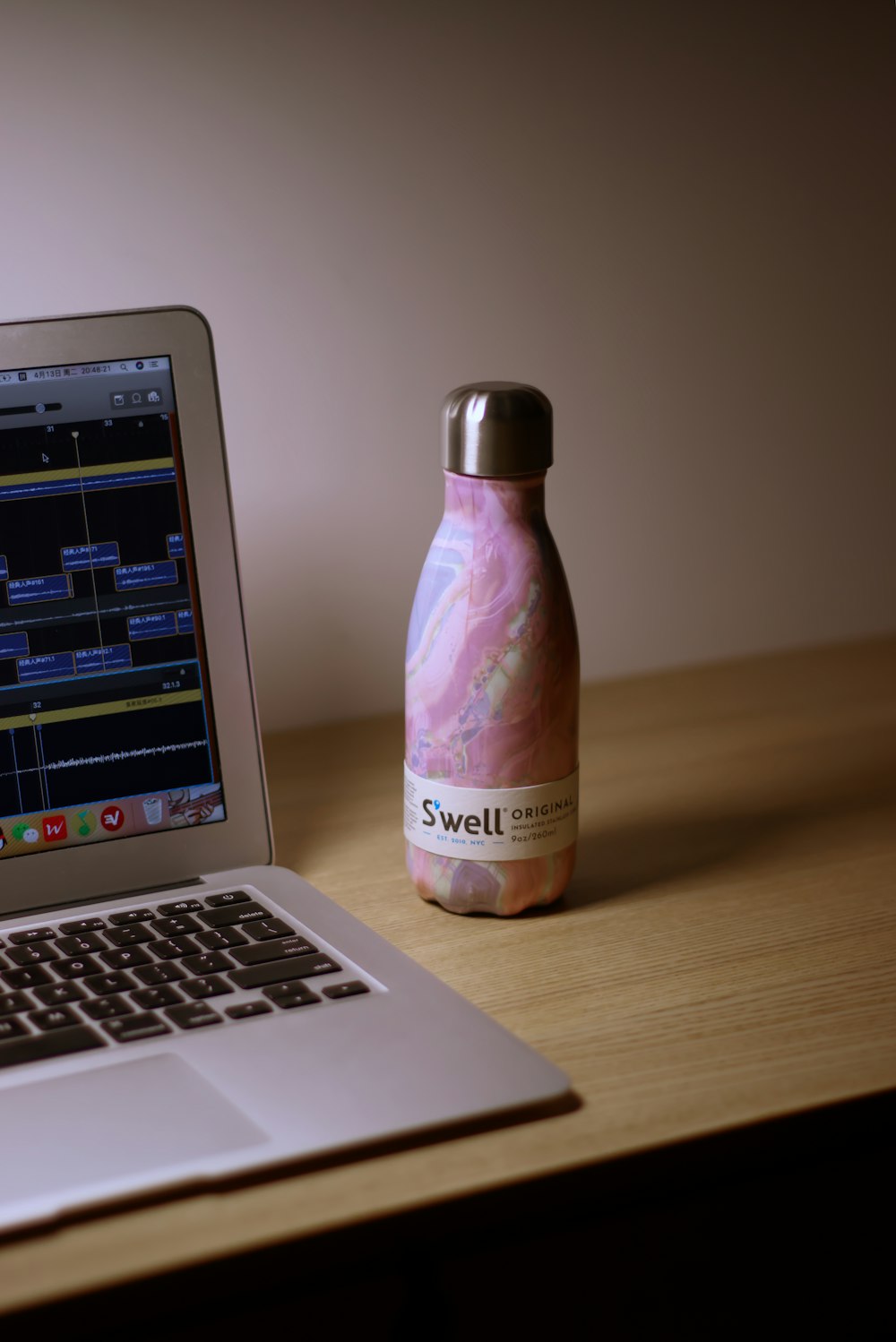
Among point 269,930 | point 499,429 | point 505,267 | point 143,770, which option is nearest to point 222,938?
point 269,930

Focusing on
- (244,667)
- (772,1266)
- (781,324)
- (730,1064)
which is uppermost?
(781,324)

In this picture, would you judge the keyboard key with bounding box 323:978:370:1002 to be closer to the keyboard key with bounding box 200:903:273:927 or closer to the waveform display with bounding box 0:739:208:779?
the keyboard key with bounding box 200:903:273:927

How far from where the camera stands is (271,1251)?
45cm

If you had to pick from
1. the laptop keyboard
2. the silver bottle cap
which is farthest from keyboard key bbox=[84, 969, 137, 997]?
the silver bottle cap

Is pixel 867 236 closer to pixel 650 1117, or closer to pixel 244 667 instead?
pixel 244 667

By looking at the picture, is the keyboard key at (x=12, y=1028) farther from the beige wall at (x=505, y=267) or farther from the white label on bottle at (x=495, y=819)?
the beige wall at (x=505, y=267)

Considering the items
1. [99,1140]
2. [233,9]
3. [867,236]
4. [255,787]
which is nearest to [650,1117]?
[99,1140]

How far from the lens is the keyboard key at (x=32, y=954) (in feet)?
2.04

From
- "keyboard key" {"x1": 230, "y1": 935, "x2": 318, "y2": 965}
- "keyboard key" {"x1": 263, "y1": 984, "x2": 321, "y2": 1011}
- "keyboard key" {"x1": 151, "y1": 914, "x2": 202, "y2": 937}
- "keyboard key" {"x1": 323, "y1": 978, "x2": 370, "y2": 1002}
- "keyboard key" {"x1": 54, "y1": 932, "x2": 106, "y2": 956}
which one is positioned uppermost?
"keyboard key" {"x1": 54, "y1": 932, "x2": 106, "y2": 956}

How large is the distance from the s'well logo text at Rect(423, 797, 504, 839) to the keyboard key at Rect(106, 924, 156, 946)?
0.15 meters

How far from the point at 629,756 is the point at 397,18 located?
535 mm

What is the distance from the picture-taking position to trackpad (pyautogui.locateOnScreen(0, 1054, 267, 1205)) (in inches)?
18.6

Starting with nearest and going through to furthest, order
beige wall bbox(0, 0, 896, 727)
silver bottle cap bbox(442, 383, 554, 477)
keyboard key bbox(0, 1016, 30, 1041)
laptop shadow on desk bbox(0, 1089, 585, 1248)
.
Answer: laptop shadow on desk bbox(0, 1089, 585, 1248), keyboard key bbox(0, 1016, 30, 1041), silver bottle cap bbox(442, 383, 554, 477), beige wall bbox(0, 0, 896, 727)

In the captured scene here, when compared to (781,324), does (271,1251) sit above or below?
below
